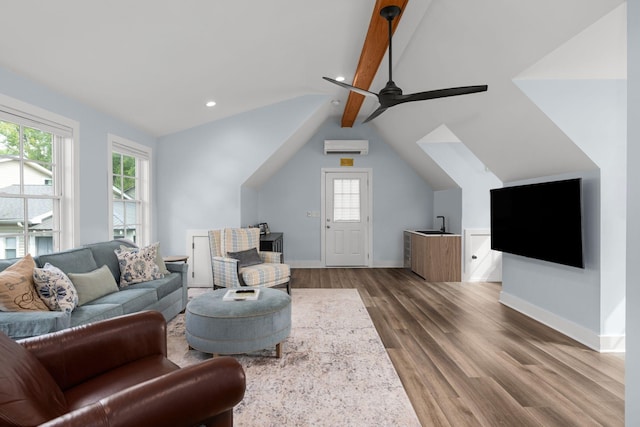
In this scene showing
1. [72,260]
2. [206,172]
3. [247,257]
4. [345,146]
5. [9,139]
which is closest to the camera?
[9,139]

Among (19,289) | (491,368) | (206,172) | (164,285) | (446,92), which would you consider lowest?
(491,368)

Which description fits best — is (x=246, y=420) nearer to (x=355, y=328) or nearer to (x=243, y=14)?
(x=355, y=328)

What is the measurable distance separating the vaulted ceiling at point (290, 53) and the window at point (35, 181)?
0.35 m

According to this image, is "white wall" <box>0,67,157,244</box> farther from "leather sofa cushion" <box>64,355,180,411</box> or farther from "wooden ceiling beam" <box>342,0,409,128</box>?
"wooden ceiling beam" <box>342,0,409,128</box>

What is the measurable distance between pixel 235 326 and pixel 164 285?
4.14 ft

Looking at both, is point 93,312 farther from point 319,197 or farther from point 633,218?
point 319,197

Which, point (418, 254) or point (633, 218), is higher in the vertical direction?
point (633, 218)

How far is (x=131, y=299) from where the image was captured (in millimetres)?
2695

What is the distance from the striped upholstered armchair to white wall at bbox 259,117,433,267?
192 cm

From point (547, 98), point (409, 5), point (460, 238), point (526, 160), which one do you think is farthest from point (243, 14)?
point (460, 238)

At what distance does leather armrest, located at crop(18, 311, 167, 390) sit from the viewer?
146 cm

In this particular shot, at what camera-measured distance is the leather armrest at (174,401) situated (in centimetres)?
96

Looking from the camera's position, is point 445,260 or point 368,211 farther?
point 368,211

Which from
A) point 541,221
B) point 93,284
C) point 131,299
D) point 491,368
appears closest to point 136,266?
point 93,284
